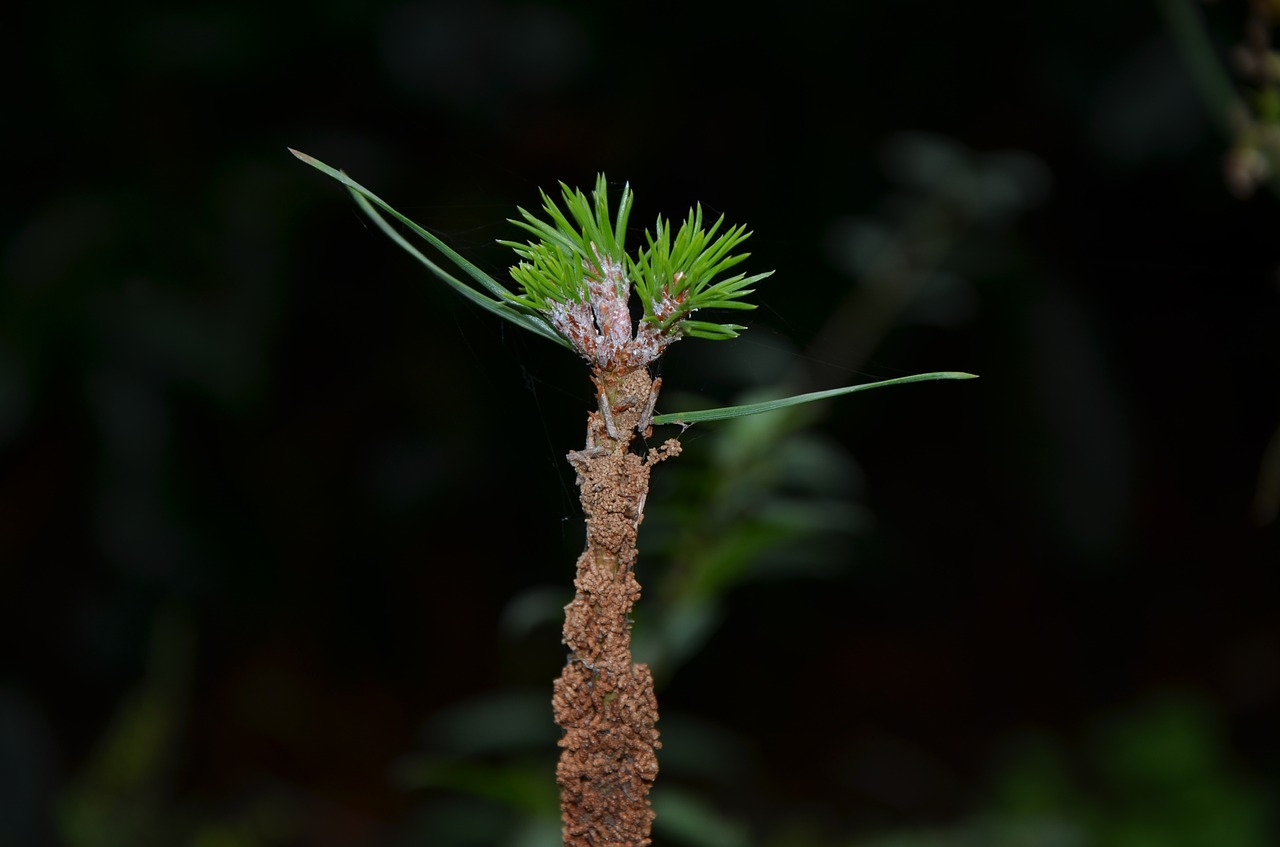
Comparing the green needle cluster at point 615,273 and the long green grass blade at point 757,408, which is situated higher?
the green needle cluster at point 615,273

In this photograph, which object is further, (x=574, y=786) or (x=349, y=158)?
(x=349, y=158)

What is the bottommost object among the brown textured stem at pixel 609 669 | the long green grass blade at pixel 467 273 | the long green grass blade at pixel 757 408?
the brown textured stem at pixel 609 669

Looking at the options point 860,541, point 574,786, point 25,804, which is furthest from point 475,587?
point 574,786

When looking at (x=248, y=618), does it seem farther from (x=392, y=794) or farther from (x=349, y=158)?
(x=349, y=158)

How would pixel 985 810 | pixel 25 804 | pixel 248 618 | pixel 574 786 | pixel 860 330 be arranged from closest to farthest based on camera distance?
1. pixel 574 786
2. pixel 860 330
3. pixel 25 804
4. pixel 248 618
5. pixel 985 810

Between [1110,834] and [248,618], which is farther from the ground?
[248,618]

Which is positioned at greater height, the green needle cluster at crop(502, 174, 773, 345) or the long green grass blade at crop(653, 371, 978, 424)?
the green needle cluster at crop(502, 174, 773, 345)
